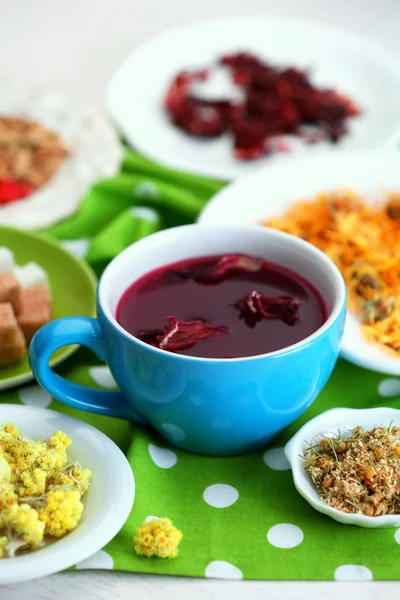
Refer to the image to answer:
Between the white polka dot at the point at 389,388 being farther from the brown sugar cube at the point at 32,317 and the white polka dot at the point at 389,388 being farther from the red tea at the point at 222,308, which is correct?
the brown sugar cube at the point at 32,317

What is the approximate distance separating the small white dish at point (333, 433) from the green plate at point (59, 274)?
0.50m

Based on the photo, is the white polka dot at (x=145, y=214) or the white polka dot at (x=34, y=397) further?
the white polka dot at (x=145, y=214)

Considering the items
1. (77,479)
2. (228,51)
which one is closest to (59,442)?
(77,479)

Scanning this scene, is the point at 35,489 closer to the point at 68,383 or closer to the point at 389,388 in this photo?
the point at 68,383

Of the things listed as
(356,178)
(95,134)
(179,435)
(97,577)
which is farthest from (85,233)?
(97,577)

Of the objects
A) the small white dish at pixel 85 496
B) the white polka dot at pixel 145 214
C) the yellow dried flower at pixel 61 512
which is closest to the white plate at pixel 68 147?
the white polka dot at pixel 145 214

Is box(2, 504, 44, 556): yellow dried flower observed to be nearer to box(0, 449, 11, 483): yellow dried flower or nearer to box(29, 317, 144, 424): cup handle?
box(0, 449, 11, 483): yellow dried flower

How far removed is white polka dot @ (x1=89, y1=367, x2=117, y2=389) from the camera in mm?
1559

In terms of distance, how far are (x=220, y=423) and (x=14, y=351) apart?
467 mm

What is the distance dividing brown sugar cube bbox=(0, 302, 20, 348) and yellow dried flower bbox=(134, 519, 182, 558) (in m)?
0.49

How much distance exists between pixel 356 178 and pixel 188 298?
79 cm

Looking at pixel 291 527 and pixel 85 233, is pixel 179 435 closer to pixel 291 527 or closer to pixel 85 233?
pixel 291 527

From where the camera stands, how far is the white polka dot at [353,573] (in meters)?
1.17

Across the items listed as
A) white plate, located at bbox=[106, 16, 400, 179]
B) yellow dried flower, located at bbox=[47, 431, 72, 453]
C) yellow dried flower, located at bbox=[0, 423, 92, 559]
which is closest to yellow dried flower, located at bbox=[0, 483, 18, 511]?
yellow dried flower, located at bbox=[0, 423, 92, 559]
